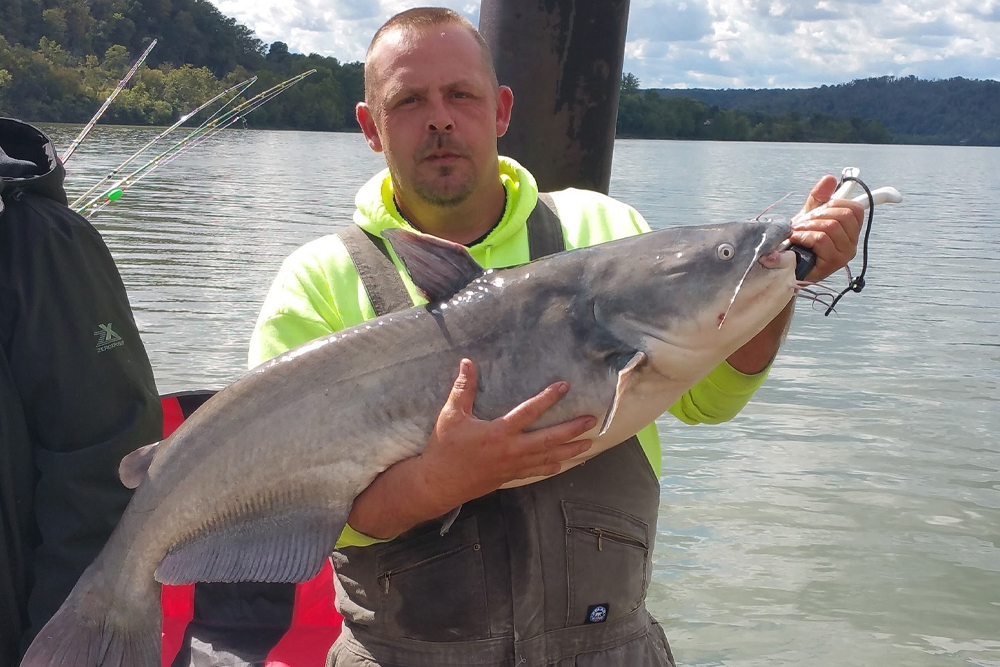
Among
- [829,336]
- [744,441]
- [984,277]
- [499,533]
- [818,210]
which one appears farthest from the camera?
[984,277]

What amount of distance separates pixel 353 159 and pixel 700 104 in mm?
56888

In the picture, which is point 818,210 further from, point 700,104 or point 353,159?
point 700,104

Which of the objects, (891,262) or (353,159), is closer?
(891,262)

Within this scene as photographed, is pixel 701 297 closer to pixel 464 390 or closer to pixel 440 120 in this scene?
pixel 464 390

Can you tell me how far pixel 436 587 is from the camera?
2463 millimetres

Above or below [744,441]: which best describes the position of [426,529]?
above

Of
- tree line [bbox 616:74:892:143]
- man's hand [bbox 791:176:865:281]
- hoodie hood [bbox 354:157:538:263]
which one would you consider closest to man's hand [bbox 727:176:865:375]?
man's hand [bbox 791:176:865:281]

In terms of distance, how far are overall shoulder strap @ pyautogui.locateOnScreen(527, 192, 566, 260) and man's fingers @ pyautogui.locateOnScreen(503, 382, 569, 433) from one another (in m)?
0.63

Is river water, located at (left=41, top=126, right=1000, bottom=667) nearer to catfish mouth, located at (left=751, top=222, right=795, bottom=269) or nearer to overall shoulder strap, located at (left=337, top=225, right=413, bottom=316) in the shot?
overall shoulder strap, located at (left=337, top=225, right=413, bottom=316)

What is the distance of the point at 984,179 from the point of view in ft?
153

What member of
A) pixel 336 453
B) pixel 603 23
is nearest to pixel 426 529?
pixel 336 453

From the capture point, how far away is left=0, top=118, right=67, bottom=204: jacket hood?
247 centimetres

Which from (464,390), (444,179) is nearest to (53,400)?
(464,390)

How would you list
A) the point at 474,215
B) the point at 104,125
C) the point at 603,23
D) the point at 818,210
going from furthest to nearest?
1. the point at 104,125
2. the point at 603,23
3. the point at 474,215
4. the point at 818,210
